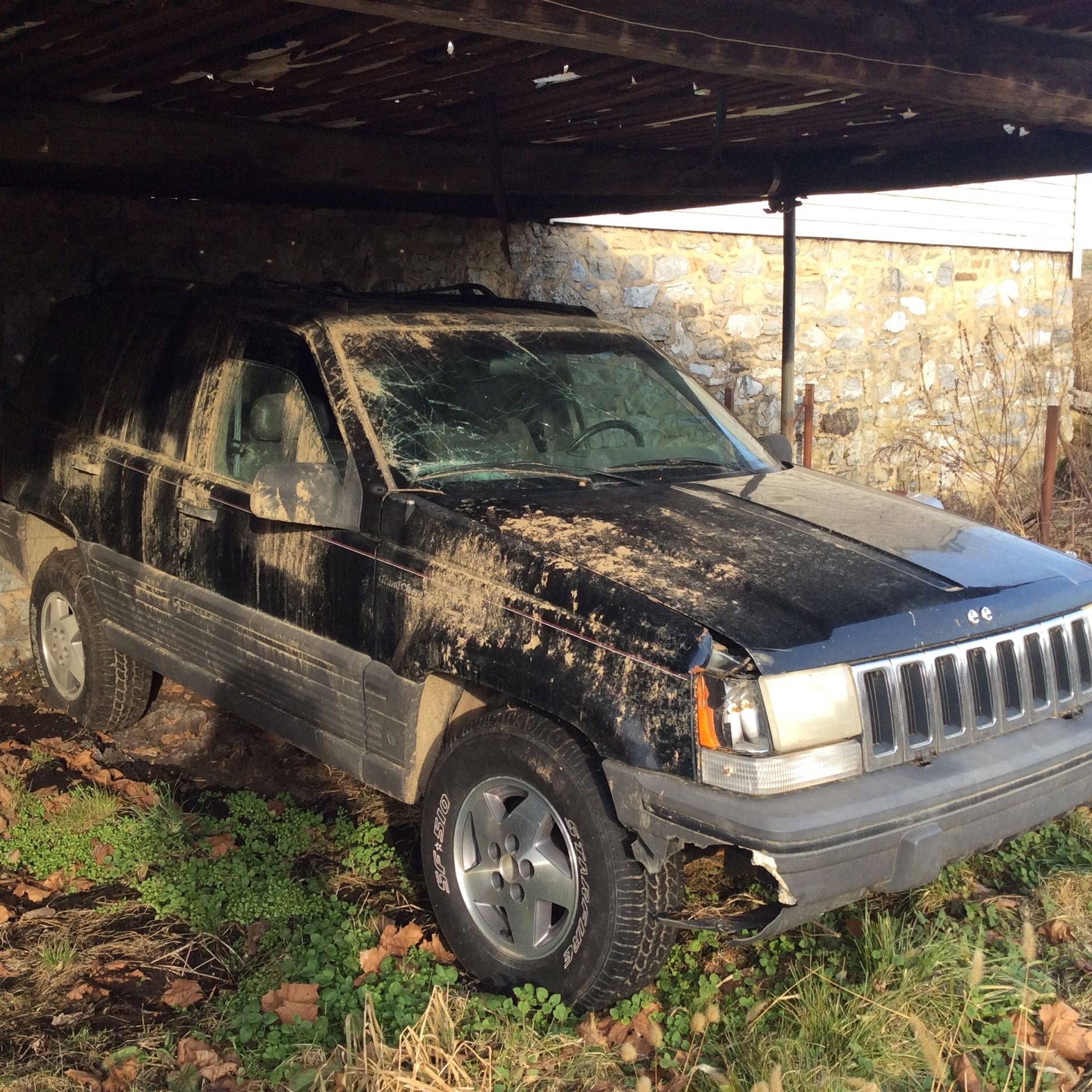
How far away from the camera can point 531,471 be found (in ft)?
13.5

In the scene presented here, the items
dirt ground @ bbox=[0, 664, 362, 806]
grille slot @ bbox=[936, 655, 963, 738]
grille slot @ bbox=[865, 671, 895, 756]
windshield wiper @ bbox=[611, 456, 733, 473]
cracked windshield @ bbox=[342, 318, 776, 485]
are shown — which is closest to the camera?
grille slot @ bbox=[865, 671, 895, 756]

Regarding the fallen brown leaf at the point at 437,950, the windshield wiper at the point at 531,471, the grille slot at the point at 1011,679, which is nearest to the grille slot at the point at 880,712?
the grille slot at the point at 1011,679

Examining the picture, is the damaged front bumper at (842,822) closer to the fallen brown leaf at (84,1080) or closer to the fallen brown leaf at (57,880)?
the fallen brown leaf at (84,1080)

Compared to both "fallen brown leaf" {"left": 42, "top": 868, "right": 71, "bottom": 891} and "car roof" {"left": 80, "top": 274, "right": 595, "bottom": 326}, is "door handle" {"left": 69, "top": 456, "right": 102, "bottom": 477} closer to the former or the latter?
"car roof" {"left": 80, "top": 274, "right": 595, "bottom": 326}

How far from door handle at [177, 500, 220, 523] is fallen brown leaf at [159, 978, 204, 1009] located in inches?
68.2

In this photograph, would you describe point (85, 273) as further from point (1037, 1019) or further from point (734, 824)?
point (1037, 1019)

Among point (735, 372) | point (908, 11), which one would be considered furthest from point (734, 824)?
point (735, 372)

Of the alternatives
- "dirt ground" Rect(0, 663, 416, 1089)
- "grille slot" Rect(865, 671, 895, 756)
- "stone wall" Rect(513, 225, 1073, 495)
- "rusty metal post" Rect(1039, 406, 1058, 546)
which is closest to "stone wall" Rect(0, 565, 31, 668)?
"dirt ground" Rect(0, 663, 416, 1089)

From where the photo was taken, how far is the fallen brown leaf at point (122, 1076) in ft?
9.93

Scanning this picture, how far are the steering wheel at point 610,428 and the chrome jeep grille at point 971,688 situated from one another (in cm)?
160

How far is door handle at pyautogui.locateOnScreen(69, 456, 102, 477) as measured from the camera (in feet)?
17.3

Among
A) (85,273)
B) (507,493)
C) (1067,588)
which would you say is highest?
(85,273)

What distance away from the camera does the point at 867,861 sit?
2.94m

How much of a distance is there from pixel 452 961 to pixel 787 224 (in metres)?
5.33
